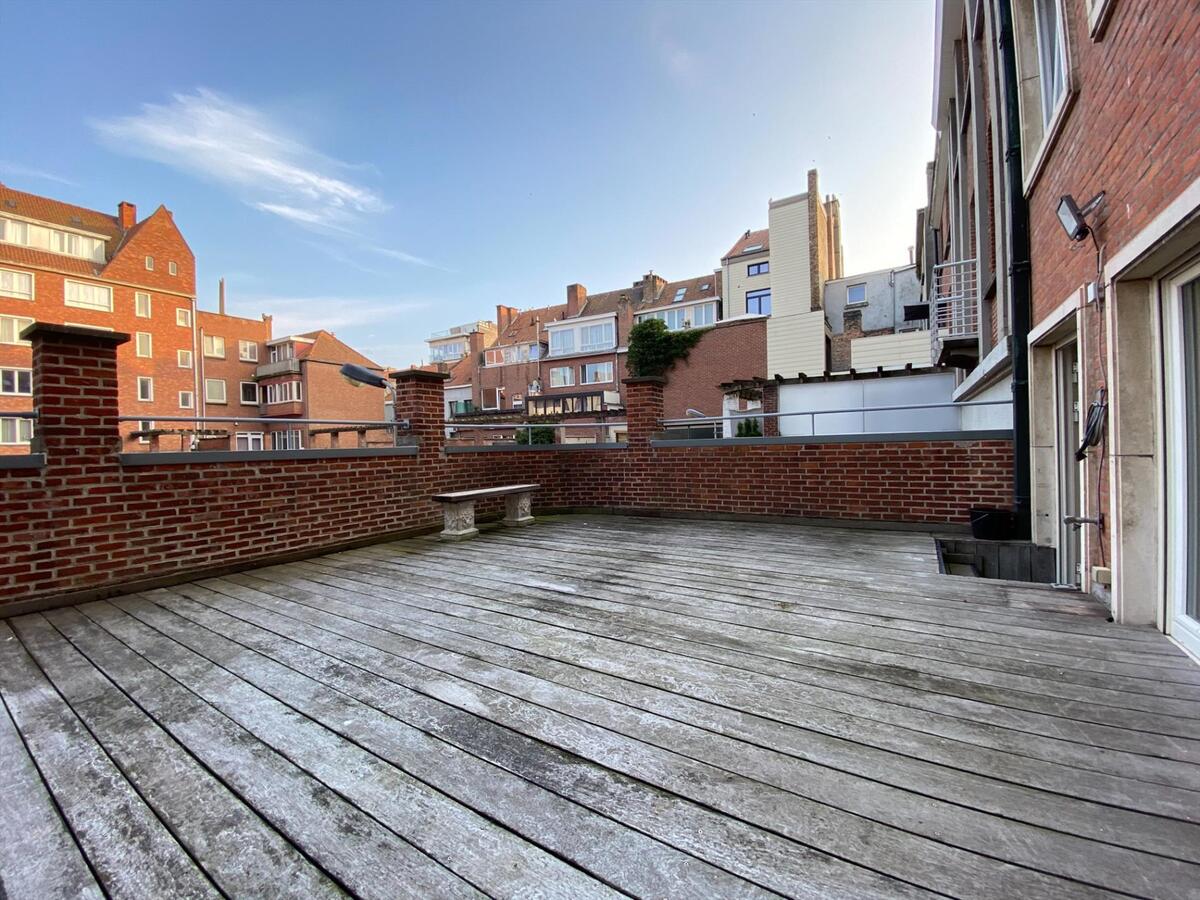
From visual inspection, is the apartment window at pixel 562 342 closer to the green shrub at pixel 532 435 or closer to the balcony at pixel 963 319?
the green shrub at pixel 532 435

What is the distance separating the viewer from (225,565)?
4094mm

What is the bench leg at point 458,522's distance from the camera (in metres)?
5.48

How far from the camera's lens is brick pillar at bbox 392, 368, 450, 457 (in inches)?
228

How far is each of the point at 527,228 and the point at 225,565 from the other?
13.9 metres

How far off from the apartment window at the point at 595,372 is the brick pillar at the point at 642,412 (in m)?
23.4

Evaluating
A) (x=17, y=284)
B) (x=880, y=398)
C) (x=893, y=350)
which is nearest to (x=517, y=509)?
(x=880, y=398)

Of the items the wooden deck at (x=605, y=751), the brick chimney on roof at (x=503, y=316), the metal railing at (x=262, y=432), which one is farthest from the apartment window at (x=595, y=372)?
the wooden deck at (x=605, y=751)

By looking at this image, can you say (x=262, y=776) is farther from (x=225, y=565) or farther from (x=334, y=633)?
(x=225, y=565)

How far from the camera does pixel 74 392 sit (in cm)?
338

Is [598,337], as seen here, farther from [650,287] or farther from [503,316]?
[503,316]

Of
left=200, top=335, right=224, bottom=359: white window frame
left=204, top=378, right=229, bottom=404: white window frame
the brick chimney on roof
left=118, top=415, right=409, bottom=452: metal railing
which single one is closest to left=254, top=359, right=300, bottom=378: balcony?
left=204, top=378, right=229, bottom=404: white window frame

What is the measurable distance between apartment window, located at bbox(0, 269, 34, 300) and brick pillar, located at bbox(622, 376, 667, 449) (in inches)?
1250

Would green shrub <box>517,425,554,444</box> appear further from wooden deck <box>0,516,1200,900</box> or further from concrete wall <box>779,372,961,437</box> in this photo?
concrete wall <box>779,372,961,437</box>

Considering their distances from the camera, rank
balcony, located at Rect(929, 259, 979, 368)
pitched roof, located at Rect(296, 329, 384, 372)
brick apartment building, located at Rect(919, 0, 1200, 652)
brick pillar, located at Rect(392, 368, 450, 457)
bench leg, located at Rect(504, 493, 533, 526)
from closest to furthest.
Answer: brick apartment building, located at Rect(919, 0, 1200, 652) → brick pillar, located at Rect(392, 368, 450, 457) → bench leg, located at Rect(504, 493, 533, 526) → balcony, located at Rect(929, 259, 979, 368) → pitched roof, located at Rect(296, 329, 384, 372)
